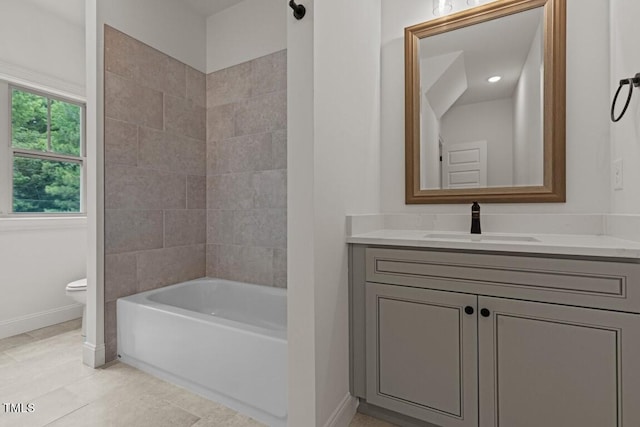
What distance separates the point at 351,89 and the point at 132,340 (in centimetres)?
203

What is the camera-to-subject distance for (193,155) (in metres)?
2.68

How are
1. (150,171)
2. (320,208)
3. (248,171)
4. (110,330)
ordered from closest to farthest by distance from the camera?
(320,208)
(110,330)
(150,171)
(248,171)

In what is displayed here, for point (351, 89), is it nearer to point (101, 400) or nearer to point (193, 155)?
point (193, 155)

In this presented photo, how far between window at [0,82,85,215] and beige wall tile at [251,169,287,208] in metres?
1.89

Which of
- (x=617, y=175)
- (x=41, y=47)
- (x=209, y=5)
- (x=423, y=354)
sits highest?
(x=209, y=5)

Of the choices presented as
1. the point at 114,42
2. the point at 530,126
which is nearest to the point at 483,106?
the point at 530,126

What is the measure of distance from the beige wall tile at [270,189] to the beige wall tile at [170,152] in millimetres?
582

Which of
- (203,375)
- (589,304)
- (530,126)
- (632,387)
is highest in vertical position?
(530,126)

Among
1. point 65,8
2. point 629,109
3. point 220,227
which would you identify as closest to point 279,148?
point 220,227

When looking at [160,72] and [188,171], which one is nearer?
[160,72]

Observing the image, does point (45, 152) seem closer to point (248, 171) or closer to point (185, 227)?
point (185, 227)

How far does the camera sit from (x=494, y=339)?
1.23m

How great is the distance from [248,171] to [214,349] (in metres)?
1.41

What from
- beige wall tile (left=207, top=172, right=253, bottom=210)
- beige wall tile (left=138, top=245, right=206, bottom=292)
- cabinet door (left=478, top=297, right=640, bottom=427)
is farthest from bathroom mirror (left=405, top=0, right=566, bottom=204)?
beige wall tile (left=138, top=245, right=206, bottom=292)
